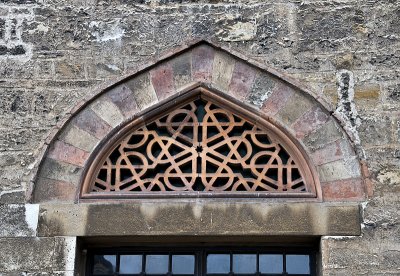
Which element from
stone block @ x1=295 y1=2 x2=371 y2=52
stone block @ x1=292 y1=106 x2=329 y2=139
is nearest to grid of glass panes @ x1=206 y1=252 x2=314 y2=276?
stone block @ x1=292 y1=106 x2=329 y2=139

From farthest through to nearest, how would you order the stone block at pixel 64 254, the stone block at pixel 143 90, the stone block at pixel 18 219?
the stone block at pixel 143 90, the stone block at pixel 18 219, the stone block at pixel 64 254

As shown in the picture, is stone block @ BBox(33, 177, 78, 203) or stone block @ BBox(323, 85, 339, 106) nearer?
stone block @ BBox(33, 177, 78, 203)

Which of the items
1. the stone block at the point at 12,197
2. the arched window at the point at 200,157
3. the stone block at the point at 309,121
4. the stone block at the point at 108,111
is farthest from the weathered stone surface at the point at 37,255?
the stone block at the point at 309,121

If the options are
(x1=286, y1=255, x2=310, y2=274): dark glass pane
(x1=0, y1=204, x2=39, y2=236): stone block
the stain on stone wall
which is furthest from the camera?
the stain on stone wall

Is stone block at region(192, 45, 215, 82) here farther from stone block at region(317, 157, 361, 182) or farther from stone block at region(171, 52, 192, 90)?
stone block at region(317, 157, 361, 182)

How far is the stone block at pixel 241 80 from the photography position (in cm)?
677

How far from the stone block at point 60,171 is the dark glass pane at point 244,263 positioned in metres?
1.28

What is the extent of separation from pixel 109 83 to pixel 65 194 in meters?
0.89

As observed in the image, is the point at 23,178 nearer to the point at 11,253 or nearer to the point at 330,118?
the point at 11,253

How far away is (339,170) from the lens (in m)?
6.49

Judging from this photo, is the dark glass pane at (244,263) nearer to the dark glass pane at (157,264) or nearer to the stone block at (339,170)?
the dark glass pane at (157,264)

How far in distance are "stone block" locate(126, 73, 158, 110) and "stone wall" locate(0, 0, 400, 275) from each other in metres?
0.10

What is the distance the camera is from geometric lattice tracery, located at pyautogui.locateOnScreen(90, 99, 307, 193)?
21.7 feet

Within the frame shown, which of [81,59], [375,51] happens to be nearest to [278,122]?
[375,51]
